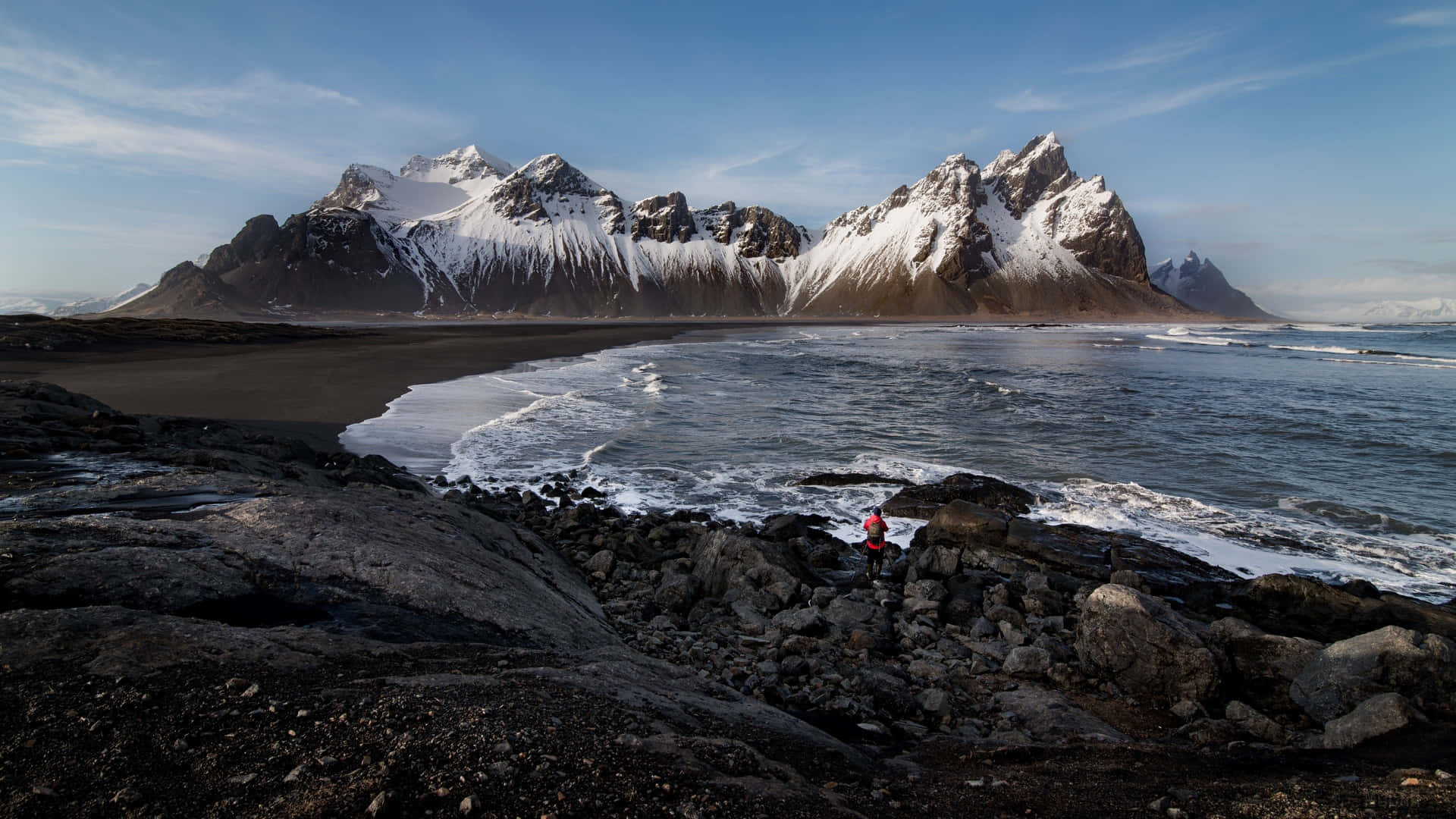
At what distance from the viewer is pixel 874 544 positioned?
1166 centimetres

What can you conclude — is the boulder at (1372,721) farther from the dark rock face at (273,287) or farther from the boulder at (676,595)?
the dark rock face at (273,287)

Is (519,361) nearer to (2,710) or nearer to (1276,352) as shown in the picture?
(2,710)

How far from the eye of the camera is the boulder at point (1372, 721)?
6305 mm

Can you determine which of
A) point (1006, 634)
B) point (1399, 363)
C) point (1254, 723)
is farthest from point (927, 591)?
point (1399, 363)

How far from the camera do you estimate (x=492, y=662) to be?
222 inches

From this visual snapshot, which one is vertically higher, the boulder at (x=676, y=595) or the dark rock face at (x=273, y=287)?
the dark rock face at (x=273, y=287)

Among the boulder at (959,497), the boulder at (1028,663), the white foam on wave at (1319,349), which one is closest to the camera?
the boulder at (1028,663)

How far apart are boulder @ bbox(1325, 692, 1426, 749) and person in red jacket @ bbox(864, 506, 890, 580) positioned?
6118 millimetres

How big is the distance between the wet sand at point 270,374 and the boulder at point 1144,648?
61.8 feet

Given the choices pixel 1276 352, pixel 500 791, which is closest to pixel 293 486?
pixel 500 791

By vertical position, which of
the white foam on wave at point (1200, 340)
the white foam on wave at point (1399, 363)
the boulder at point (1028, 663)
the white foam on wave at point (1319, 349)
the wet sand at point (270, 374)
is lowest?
the boulder at point (1028, 663)

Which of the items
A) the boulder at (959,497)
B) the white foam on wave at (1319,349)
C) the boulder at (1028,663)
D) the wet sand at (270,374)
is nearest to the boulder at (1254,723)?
the boulder at (1028,663)

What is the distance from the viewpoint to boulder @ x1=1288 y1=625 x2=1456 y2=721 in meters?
7.04

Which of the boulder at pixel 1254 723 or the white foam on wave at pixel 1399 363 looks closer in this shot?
the boulder at pixel 1254 723
